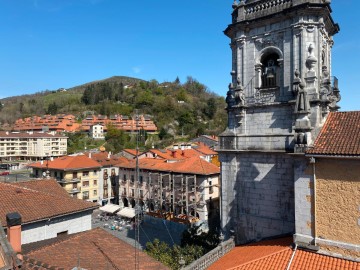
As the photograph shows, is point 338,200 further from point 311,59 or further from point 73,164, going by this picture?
point 73,164

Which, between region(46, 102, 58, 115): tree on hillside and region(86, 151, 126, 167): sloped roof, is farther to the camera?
region(46, 102, 58, 115): tree on hillside

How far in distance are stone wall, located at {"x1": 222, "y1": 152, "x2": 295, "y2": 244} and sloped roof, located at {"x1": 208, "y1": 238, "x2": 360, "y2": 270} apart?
1.56 m

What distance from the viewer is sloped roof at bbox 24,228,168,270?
30.4 ft

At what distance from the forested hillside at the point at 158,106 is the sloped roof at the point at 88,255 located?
78.0m

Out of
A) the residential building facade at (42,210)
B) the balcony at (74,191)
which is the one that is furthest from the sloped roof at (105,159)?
the residential building facade at (42,210)

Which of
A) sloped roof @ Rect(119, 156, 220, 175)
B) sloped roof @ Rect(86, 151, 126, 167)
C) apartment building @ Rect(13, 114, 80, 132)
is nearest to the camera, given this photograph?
sloped roof @ Rect(119, 156, 220, 175)

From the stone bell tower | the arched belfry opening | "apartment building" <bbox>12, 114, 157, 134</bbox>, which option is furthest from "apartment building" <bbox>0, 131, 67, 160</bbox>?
the arched belfry opening

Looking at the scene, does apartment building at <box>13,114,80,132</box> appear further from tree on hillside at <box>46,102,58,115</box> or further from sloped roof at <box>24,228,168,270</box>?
sloped roof at <box>24,228,168,270</box>

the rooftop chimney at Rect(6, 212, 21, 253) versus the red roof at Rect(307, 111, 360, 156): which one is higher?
the red roof at Rect(307, 111, 360, 156)

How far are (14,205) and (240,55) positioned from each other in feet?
44.7

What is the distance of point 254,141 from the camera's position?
14055 mm

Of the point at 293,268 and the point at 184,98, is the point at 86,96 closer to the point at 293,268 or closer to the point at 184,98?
the point at 184,98

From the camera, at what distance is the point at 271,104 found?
13562 mm

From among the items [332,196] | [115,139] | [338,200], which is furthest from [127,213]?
[115,139]
